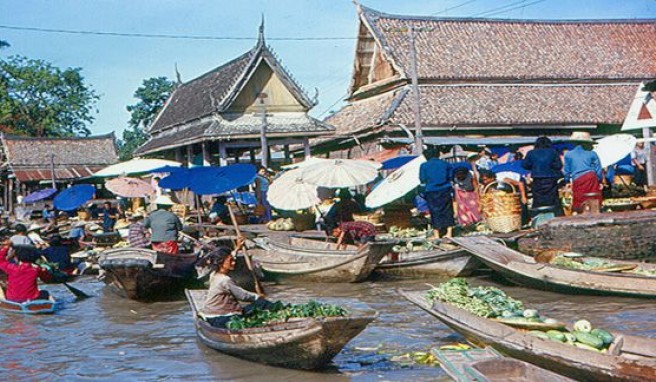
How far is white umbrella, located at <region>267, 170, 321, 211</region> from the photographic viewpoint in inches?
566

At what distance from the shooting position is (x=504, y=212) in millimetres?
12859

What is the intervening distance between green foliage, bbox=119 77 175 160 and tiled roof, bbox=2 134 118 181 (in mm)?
8827

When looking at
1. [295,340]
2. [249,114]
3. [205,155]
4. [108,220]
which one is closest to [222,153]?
[205,155]

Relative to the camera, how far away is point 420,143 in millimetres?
19000

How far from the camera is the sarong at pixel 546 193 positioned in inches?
506

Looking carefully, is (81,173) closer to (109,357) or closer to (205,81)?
(205,81)

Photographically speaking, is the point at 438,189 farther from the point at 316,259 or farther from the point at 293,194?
the point at 293,194

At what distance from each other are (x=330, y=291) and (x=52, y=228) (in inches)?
368

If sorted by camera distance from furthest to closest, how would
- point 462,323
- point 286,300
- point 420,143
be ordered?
point 420,143, point 286,300, point 462,323

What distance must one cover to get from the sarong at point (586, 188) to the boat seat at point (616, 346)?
6.64 meters

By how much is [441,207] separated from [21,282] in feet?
21.8

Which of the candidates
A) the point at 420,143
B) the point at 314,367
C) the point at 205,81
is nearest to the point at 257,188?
the point at 420,143

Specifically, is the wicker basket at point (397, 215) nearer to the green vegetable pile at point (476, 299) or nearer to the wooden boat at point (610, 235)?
the wooden boat at point (610, 235)

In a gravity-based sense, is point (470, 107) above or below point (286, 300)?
above
